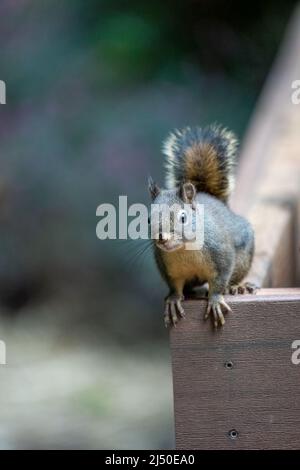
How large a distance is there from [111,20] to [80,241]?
872 millimetres

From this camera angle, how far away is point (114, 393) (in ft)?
11.9

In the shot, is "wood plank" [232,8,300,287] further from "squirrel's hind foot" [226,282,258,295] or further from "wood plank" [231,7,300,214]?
"squirrel's hind foot" [226,282,258,295]

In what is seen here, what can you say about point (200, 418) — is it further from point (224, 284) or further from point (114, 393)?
point (114, 393)

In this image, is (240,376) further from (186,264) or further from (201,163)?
(201,163)

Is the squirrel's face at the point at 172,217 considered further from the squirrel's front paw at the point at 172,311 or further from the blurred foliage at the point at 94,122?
the blurred foliage at the point at 94,122

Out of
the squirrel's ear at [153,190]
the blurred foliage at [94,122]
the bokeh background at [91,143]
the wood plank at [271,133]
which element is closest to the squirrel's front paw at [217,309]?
the squirrel's ear at [153,190]

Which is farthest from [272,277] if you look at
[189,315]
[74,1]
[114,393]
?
[74,1]

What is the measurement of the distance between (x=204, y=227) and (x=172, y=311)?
208 mm

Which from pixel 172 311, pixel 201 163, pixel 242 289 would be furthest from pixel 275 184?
pixel 172 311

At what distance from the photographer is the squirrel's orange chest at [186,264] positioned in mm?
1756

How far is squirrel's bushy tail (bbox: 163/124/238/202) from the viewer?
203 cm

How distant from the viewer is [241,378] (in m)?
1.59

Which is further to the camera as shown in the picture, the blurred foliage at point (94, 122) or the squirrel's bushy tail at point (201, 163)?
the blurred foliage at point (94, 122)

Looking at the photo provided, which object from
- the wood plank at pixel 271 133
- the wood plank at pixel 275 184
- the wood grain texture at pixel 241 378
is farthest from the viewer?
the wood plank at pixel 271 133
